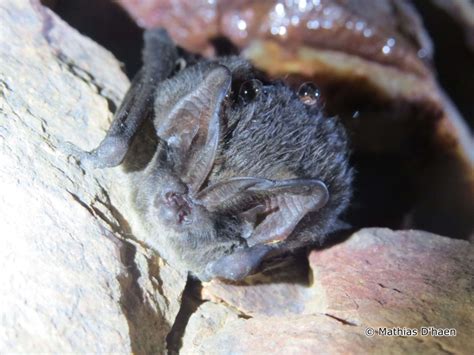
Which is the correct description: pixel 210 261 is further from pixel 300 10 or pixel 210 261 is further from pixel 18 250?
pixel 300 10

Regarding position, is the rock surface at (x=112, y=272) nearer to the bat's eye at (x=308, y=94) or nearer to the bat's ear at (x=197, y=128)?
the bat's ear at (x=197, y=128)

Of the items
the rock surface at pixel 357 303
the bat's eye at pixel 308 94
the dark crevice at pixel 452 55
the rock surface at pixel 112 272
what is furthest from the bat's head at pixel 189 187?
the dark crevice at pixel 452 55

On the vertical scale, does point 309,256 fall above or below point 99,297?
above

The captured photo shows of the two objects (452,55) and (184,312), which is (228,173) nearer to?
(184,312)

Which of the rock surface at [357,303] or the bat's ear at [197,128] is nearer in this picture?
the rock surface at [357,303]

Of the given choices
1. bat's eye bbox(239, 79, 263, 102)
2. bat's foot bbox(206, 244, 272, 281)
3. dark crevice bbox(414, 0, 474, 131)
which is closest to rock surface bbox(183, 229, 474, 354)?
bat's foot bbox(206, 244, 272, 281)

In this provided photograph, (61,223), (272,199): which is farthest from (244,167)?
(61,223)

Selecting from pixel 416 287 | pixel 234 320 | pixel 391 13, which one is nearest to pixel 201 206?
pixel 234 320
